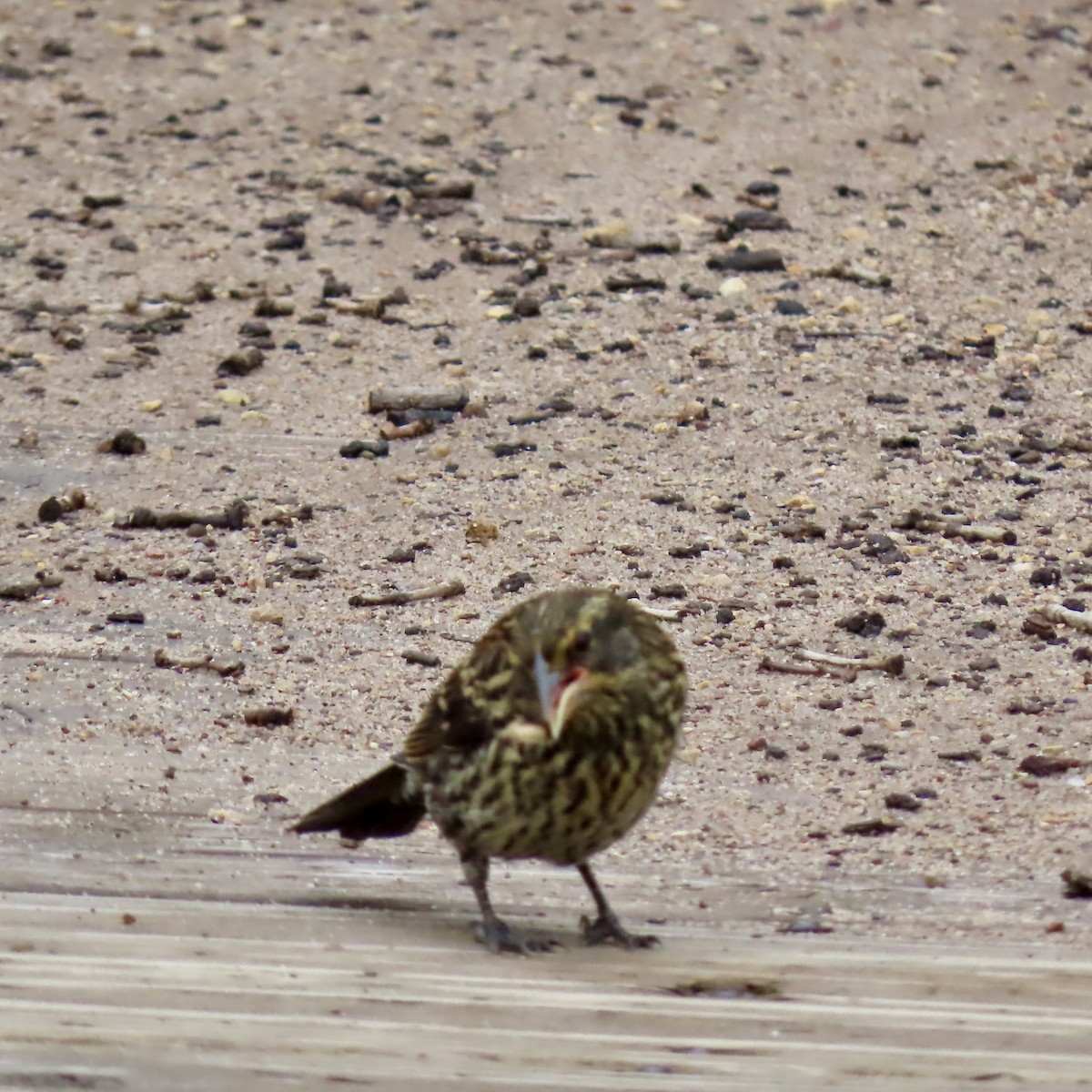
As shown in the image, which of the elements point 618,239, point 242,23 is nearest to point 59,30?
point 242,23

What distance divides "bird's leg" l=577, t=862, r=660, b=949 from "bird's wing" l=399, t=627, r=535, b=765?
0.39 meters

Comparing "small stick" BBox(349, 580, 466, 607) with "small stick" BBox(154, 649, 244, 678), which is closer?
"small stick" BBox(154, 649, 244, 678)

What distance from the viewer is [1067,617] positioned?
253 inches

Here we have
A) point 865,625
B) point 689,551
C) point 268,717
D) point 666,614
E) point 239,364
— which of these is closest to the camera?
point 268,717

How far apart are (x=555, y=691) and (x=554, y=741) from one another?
96 millimetres


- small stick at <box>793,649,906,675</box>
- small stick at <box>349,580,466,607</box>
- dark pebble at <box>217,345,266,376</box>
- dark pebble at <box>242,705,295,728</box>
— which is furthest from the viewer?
dark pebble at <box>217,345,266,376</box>

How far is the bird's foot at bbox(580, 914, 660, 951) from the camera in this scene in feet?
14.7

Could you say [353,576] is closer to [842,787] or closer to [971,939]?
[842,787]

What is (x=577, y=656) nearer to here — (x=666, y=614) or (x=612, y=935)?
(x=612, y=935)

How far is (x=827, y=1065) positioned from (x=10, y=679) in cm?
318

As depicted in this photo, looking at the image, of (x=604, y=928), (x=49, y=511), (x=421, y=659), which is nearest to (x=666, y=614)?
(x=421, y=659)

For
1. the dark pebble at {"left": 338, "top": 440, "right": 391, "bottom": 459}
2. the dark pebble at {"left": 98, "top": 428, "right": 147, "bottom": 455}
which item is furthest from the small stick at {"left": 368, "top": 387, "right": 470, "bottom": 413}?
the dark pebble at {"left": 98, "top": 428, "right": 147, "bottom": 455}

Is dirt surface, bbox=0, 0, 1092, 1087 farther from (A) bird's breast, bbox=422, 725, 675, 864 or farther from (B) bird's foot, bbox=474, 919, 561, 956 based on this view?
(A) bird's breast, bbox=422, 725, 675, 864

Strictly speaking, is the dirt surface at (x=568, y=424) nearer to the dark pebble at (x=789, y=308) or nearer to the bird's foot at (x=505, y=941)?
the dark pebble at (x=789, y=308)
